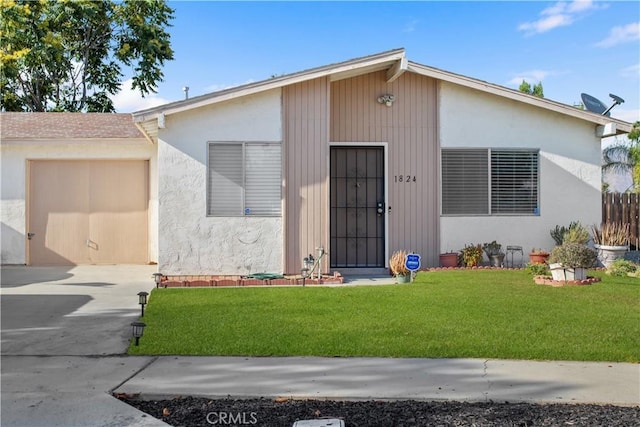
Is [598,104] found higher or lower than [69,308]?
higher

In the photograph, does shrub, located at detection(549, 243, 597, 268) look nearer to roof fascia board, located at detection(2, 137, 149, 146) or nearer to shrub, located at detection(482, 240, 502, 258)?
shrub, located at detection(482, 240, 502, 258)

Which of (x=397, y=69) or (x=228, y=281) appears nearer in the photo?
(x=228, y=281)

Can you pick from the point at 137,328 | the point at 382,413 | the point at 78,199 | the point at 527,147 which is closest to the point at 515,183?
the point at 527,147

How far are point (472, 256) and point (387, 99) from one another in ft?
11.6

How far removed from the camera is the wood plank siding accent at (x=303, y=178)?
10.6 m

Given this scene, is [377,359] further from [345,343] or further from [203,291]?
[203,291]

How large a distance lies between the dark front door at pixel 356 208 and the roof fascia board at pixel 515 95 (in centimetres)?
180

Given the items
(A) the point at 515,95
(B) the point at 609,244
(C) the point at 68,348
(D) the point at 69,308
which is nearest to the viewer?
(C) the point at 68,348

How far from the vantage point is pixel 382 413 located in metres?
4.00

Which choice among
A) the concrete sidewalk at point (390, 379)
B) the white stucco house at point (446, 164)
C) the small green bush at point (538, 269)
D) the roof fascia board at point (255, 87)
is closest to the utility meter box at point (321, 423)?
the concrete sidewalk at point (390, 379)

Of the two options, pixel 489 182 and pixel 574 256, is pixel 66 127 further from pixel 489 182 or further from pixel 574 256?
pixel 574 256

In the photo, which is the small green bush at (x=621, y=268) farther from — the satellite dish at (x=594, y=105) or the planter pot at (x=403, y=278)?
the planter pot at (x=403, y=278)

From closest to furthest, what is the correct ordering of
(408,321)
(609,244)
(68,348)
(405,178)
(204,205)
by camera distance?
1. (68,348)
2. (408,321)
3. (204,205)
4. (609,244)
5. (405,178)

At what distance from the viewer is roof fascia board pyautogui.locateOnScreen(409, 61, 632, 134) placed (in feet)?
36.4
